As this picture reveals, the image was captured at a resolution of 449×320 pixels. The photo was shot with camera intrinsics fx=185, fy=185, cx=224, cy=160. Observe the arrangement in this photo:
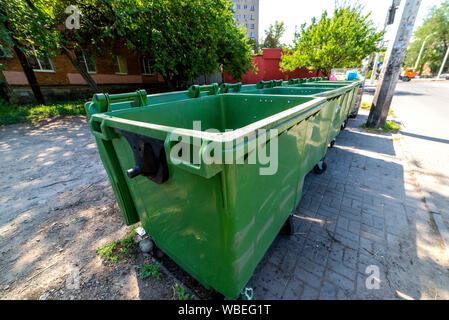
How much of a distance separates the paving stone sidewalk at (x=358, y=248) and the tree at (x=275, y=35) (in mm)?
40567

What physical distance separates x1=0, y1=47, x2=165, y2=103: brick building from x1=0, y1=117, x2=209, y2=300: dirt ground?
8.73 m

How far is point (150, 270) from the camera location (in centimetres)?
190

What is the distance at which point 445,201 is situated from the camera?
9.31 ft

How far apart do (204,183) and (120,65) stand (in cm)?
1730

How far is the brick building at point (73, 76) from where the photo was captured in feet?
33.7

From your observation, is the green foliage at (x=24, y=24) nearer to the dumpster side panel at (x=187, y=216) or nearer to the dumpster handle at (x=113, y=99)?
the dumpster handle at (x=113, y=99)

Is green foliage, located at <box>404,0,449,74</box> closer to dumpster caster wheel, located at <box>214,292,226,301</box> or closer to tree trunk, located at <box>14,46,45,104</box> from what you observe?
dumpster caster wheel, located at <box>214,292,226,301</box>

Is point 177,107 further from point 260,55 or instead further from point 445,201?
point 260,55

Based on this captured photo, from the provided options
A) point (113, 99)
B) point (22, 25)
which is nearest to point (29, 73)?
point (22, 25)

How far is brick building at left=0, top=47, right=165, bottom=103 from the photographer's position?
10.3 meters

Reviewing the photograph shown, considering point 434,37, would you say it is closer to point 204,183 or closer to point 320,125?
point 320,125

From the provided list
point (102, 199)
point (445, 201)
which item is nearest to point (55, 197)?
point (102, 199)

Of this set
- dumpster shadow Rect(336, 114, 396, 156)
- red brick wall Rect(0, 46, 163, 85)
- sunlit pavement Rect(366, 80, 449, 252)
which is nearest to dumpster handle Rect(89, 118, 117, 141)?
sunlit pavement Rect(366, 80, 449, 252)

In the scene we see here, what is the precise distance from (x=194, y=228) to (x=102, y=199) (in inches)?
97.5
